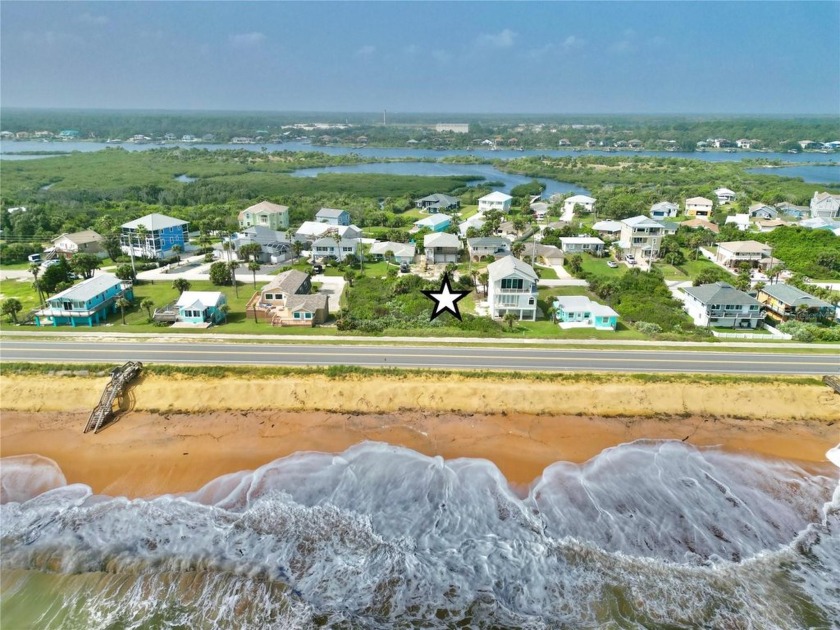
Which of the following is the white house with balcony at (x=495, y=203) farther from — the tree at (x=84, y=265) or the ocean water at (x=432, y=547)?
the ocean water at (x=432, y=547)

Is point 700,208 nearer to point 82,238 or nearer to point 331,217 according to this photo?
A: point 331,217

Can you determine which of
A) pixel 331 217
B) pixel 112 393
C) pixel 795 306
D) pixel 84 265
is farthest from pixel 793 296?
pixel 84 265

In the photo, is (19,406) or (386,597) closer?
(386,597)

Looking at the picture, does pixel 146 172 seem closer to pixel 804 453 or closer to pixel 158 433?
pixel 158 433

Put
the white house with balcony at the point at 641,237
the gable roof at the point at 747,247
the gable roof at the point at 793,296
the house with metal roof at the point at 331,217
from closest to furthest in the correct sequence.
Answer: the gable roof at the point at 793,296
the gable roof at the point at 747,247
the white house with balcony at the point at 641,237
the house with metal roof at the point at 331,217

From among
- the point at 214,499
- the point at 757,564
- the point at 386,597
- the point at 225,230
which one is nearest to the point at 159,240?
the point at 225,230

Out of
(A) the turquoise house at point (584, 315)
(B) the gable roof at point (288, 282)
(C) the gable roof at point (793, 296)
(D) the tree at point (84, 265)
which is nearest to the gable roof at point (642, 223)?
(C) the gable roof at point (793, 296)

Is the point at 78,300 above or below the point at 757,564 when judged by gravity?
above

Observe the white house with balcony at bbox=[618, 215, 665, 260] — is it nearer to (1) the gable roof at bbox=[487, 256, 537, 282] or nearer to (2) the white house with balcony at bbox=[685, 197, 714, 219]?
(1) the gable roof at bbox=[487, 256, 537, 282]
